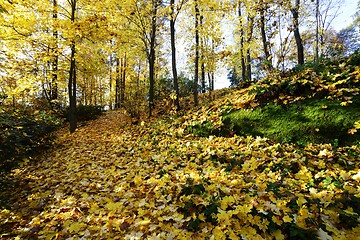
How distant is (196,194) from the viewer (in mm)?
2902

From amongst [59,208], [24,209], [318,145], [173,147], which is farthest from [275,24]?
[24,209]

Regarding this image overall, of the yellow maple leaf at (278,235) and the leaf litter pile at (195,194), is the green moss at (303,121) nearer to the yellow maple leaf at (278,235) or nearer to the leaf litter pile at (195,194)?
the leaf litter pile at (195,194)

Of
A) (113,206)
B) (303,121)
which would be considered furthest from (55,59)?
(303,121)

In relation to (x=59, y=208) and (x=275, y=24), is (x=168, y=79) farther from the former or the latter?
(x=59, y=208)

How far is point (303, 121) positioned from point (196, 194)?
315cm

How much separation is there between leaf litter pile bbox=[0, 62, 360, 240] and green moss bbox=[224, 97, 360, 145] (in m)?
0.29

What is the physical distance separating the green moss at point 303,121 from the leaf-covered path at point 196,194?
36 cm

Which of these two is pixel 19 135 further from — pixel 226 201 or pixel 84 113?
pixel 84 113

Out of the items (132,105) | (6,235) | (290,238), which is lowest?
(6,235)

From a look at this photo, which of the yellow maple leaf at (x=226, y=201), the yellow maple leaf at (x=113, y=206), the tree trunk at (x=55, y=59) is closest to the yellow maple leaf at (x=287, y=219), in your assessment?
the yellow maple leaf at (x=226, y=201)

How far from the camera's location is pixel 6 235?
272 cm

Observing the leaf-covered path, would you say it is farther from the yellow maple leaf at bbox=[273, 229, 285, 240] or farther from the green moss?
the green moss

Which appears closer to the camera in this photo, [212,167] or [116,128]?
[212,167]

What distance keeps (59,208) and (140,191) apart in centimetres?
126
